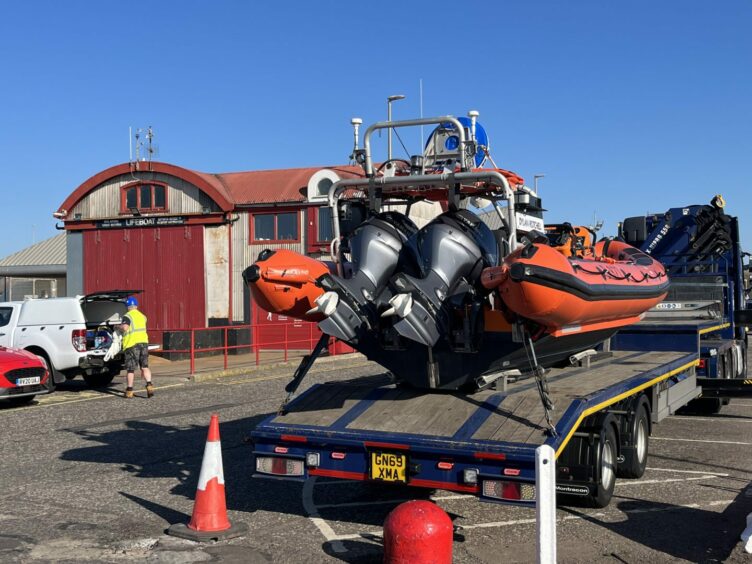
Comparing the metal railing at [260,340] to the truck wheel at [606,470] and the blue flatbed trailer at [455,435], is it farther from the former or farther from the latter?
the truck wheel at [606,470]

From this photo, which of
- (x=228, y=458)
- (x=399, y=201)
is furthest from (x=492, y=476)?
(x=228, y=458)

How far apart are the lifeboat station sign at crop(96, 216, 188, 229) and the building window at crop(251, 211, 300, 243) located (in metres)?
2.38

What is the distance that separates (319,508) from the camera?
7617 mm

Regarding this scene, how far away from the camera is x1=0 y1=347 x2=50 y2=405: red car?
14.2 m

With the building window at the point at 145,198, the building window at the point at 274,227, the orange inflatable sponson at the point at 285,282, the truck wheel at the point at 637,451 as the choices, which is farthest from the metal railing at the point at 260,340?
the orange inflatable sponson at the point at 285,282

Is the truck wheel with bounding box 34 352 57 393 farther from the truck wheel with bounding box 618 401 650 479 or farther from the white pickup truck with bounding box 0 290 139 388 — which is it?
the truck wheel with bounding box 618 401 650 479

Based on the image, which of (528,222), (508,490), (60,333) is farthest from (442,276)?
(60,333)

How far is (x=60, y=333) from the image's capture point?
53.8 ft

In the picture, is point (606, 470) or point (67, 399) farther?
point (67, 399)

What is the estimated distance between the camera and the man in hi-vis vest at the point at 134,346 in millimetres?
15891

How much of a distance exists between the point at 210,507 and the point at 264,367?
14.9 metres

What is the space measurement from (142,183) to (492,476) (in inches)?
992

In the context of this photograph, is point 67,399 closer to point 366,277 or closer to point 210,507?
point 366,277

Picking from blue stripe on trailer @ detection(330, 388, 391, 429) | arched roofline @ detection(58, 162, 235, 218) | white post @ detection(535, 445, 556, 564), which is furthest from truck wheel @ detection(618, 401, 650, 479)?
arched roofline @ detection(58, 162, 235, 218)
